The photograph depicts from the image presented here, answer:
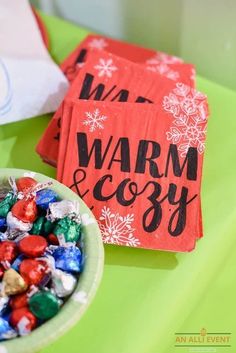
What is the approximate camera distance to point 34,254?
24.6 inches

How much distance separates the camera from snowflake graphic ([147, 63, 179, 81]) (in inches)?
37.0

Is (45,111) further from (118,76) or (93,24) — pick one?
(93,24)

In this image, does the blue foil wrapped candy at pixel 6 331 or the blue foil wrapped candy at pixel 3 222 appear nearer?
the blue foil wrapped candy at pixel 6 331

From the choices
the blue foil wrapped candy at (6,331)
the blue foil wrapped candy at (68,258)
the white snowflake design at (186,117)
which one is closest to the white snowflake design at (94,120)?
the white snowflake design at (186,117)

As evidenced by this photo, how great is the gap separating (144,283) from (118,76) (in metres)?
0.36

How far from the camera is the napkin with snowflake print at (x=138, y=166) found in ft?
2.42

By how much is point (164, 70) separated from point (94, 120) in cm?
24

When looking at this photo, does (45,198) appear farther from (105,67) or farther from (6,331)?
(105,67)

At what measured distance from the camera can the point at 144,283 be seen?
713mm

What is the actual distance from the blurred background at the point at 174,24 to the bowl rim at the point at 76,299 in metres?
0.53

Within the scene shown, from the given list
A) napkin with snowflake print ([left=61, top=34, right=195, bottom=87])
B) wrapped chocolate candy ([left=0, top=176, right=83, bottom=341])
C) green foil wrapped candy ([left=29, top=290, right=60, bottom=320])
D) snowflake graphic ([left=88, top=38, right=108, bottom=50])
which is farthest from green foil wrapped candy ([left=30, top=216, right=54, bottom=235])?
snowflake graphic ([left=88, top=38, right=108, bottom=50])

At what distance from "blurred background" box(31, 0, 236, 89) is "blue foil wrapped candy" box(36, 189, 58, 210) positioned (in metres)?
0.55

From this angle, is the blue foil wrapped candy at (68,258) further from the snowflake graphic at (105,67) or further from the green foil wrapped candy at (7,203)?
the snowflake graphic at (105,67)

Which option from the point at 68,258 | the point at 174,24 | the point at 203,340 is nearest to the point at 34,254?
the point at 68,258
